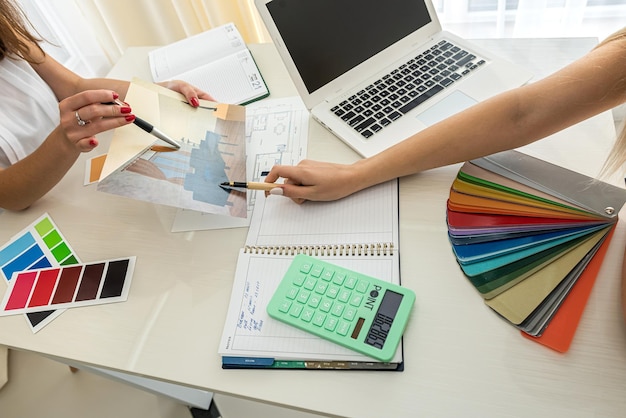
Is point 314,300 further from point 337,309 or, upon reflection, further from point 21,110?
point 21,110

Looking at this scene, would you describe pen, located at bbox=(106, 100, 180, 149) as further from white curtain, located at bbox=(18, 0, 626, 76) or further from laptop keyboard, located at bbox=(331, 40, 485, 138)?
white curtain, located at bbox=(18, 0, 626, 76)

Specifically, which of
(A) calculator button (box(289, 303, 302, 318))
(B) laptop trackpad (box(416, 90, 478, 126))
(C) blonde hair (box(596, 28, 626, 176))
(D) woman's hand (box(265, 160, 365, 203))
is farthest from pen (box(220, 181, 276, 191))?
(C) blonde hair (box(596, 28, 626, 176))

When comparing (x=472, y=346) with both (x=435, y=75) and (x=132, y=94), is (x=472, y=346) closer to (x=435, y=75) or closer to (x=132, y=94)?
(x=435, y=75)

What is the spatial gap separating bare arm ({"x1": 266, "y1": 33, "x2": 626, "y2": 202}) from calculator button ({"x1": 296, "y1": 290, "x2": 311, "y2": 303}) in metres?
0.18

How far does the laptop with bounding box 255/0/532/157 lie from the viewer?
2.78 feet

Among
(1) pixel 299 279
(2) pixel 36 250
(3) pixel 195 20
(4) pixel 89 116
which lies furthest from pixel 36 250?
(3) pixel 195 20

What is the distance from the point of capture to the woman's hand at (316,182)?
77 cm

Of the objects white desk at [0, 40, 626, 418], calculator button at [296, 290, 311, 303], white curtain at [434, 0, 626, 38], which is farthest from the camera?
white curtain at [434, 0, 626, 38]

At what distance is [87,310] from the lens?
0.73 metres

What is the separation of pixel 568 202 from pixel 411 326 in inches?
11.6

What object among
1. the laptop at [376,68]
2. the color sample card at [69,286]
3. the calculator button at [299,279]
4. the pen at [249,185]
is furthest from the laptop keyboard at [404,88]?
the color sample card at [69,286]

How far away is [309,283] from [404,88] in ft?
1.51

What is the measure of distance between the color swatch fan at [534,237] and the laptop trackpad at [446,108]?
0.16m

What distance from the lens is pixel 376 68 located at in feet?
3.10
